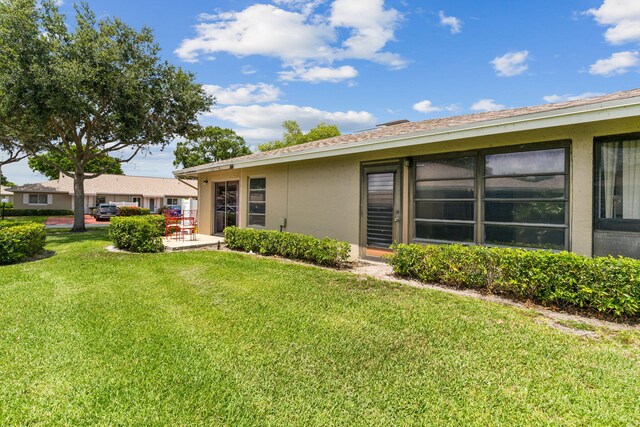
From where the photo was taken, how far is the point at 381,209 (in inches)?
313

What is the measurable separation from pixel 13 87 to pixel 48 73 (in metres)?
1.28

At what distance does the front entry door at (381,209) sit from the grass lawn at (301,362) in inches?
99.7

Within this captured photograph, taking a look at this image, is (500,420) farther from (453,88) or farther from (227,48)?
(453,88)

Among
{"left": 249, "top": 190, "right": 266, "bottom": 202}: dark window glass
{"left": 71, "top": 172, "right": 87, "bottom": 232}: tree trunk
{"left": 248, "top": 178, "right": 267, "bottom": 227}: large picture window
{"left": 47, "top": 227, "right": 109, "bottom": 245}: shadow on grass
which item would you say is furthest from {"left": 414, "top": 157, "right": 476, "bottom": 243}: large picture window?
{"left": 71, "top": 172, "right": 87, "bottom": 232}: tree trunk

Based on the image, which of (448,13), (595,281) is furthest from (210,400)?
(448,13)

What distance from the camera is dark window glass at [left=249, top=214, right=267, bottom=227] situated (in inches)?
440

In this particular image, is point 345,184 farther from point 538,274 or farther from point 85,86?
point 85,86

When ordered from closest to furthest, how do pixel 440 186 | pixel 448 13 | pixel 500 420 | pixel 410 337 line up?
pixel 500 420 < pixel 410 337 < pixel 440 186 < pixel 448 13

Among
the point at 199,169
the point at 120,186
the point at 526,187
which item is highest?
the point at 120,186

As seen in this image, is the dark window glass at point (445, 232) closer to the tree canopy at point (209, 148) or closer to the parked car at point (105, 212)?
the parked car at point (105, 212)

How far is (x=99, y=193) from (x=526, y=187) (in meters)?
43.1

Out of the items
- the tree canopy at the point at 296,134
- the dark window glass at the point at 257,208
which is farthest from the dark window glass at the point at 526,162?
the tree canopy at the point at 296,134

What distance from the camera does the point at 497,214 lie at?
20.1ft

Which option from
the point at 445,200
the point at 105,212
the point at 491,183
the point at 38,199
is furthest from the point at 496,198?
the point at 38,199
